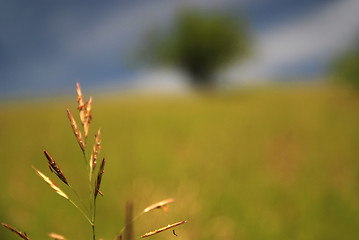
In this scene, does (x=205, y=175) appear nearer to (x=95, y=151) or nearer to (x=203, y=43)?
(x=95, y=151)

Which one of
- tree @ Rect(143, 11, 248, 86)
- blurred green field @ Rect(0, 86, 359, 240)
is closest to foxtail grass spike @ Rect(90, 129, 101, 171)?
blurred green field @ Rect(0, 86, 359, 240)

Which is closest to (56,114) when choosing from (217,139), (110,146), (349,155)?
(110,146)

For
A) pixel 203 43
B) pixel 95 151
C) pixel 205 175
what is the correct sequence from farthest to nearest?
pixel 203 43 → pixel 205 175 → pixel 95 151

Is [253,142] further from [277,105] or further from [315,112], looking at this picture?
[277,105]

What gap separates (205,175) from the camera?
22.8 ft

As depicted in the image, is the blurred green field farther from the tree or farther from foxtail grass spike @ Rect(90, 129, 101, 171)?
the tree

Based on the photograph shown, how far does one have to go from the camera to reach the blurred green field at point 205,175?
15.9 feet

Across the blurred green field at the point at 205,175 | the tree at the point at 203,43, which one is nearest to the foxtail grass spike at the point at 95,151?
the blurred green field at the point at 205,175

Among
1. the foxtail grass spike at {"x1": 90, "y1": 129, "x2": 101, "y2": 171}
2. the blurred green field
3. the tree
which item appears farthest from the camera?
the tree

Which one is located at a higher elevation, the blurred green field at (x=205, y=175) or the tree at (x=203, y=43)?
the tree at (x=203, y=43)

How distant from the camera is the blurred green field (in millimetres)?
4848

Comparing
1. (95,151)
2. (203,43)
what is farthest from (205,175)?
(203,43)

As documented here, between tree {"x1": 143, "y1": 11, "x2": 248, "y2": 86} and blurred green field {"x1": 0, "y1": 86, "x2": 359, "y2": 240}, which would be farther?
tree {"x1": 143, "y1": 11, "x2": 248, "y2": 86}

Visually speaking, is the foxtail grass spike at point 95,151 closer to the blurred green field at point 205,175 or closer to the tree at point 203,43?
the blurred green field at point 205,175
